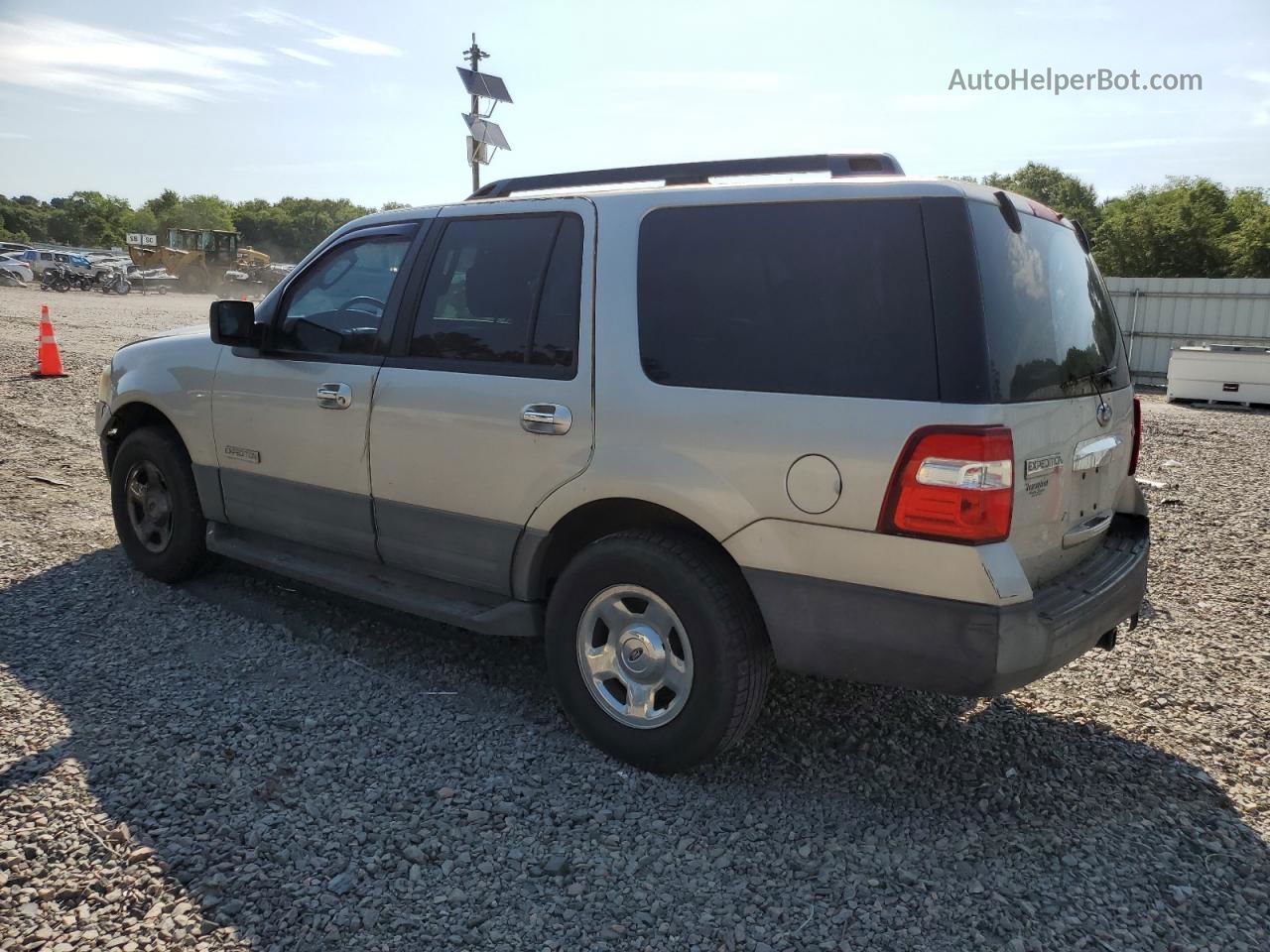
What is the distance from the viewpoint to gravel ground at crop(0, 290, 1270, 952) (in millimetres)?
2545

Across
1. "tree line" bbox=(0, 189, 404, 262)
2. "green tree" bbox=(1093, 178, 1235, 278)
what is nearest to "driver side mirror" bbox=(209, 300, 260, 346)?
"green tree" bbox=(1093, 178, 1235, 278)

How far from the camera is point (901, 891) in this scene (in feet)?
8.84

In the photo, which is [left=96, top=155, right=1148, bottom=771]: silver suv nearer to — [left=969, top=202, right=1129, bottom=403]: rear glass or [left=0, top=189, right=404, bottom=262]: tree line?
[left=969, top=202, right=1129, bottom=403]: rear glass

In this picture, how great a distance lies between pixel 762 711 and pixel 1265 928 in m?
1.74

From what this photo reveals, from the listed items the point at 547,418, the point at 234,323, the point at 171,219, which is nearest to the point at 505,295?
the point at 547,418

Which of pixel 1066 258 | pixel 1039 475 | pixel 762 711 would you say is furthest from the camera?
pixel 762 711

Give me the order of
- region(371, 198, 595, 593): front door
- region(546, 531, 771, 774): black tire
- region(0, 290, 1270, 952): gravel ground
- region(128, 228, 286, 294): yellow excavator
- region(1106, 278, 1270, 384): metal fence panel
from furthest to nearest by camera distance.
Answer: region(128, 228, 286, 294): yellow excavator → region(1106, 278, 1270, 384): metal fence panel → region(371, 198, 595, 593): front door → region(546, 531, 771, 774): black tire → region(0, 290, 1270, 952): gravel ground

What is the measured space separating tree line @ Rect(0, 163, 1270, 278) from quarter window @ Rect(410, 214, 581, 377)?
1.75 m

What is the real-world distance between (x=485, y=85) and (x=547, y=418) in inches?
575

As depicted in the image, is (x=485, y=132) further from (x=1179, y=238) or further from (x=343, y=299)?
(x=1179, y=238)

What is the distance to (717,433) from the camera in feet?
9.86

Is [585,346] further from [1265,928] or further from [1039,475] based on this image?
[1265,928]

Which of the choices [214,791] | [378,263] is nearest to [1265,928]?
[214,791]

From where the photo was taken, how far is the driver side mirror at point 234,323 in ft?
14.0
